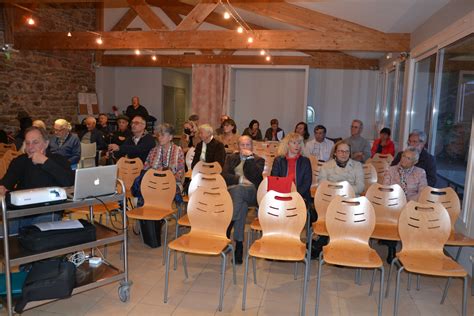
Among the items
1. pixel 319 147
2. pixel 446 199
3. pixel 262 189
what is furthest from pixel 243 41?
pixel 446 199

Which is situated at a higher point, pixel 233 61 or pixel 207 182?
pixel 233 61

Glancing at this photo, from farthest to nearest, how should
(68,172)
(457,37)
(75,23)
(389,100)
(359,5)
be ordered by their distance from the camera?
(75,23), (389,100), (359,5), (457,37), (68,172)

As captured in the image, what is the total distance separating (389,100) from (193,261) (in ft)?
A: 18.6

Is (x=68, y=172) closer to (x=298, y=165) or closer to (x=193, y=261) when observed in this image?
(x=193, y=261)

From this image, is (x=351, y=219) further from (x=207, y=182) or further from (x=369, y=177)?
(x=369, y=177)

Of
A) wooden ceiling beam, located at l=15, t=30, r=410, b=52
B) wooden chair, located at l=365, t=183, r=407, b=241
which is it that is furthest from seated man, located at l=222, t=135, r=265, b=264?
wooden ceiling beam, located at l=15, t=30, r=410, b=52

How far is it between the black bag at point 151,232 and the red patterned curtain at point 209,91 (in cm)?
588

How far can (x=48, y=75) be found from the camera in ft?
30.0

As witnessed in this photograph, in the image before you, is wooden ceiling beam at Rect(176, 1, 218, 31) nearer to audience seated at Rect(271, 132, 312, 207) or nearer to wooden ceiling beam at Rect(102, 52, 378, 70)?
wooden ceiling beam at Rect(102, 52, 378, 70)

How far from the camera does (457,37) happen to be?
4.32 meters

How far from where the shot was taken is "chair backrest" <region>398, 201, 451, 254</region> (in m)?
3.10

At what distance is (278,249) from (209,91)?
7.39 metres

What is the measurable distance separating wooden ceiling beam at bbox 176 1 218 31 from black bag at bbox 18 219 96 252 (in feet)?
16.0

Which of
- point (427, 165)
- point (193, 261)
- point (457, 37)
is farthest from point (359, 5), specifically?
point (193, 261)
